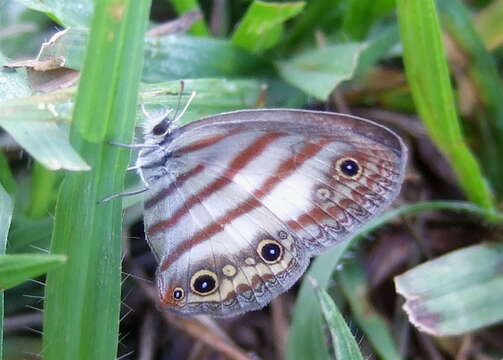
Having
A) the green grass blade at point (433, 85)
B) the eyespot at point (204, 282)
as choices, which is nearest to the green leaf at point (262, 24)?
the green grass blade at point (433, 85)

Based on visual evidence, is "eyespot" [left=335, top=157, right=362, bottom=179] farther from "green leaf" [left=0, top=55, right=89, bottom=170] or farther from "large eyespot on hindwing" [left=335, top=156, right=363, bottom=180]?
"green leaf" [left=0, top=55, right=89, bottom=170]

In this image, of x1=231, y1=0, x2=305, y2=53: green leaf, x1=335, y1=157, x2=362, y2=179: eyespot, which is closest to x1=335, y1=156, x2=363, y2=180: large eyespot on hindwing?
x1=335, y1=157, x2=362, y2=179: eyespot

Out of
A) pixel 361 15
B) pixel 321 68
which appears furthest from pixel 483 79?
pixel 321 68

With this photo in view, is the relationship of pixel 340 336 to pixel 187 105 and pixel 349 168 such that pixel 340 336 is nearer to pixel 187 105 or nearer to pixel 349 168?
pixel 349 168

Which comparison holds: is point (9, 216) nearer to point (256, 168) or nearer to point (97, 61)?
point (97, 61)

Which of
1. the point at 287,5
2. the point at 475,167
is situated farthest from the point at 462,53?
the point at 287,5
